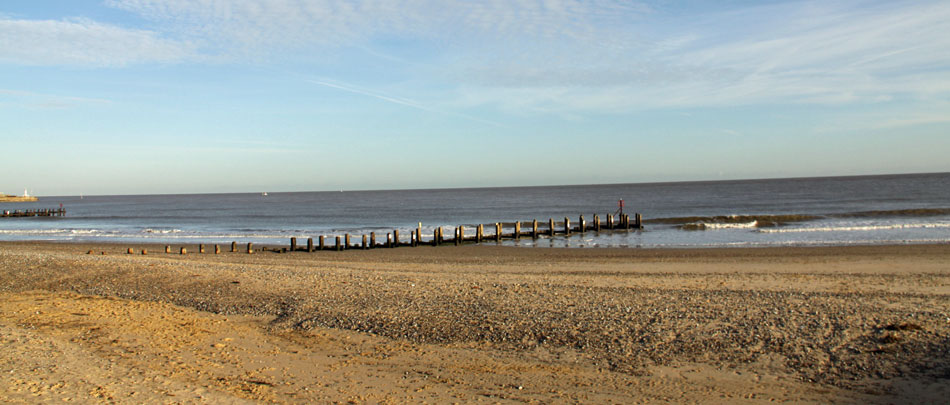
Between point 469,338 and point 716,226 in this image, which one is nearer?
point 469,338

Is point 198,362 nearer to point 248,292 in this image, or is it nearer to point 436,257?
point 248,292

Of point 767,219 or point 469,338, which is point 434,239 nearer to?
point 469,338

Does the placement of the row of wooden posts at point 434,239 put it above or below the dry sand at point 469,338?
below

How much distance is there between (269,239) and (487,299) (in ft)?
94.7

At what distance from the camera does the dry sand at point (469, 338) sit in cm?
682

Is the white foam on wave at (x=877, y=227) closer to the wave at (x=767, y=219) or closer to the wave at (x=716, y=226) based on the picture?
the wave at (x=716, y=226)

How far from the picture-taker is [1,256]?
64.1 feet

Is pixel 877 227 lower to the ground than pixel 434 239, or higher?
lower

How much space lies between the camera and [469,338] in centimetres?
899

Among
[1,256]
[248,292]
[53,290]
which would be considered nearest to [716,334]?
[248,292]

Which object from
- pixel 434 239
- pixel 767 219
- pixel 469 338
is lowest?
pixel 767 219

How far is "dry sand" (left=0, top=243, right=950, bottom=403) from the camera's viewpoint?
268 inches

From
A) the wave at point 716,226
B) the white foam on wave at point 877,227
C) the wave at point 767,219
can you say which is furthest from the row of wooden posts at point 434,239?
the white foam on wave at point 877,227

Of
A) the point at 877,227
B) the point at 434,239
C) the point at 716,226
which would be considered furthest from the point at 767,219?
the point at 434,239
